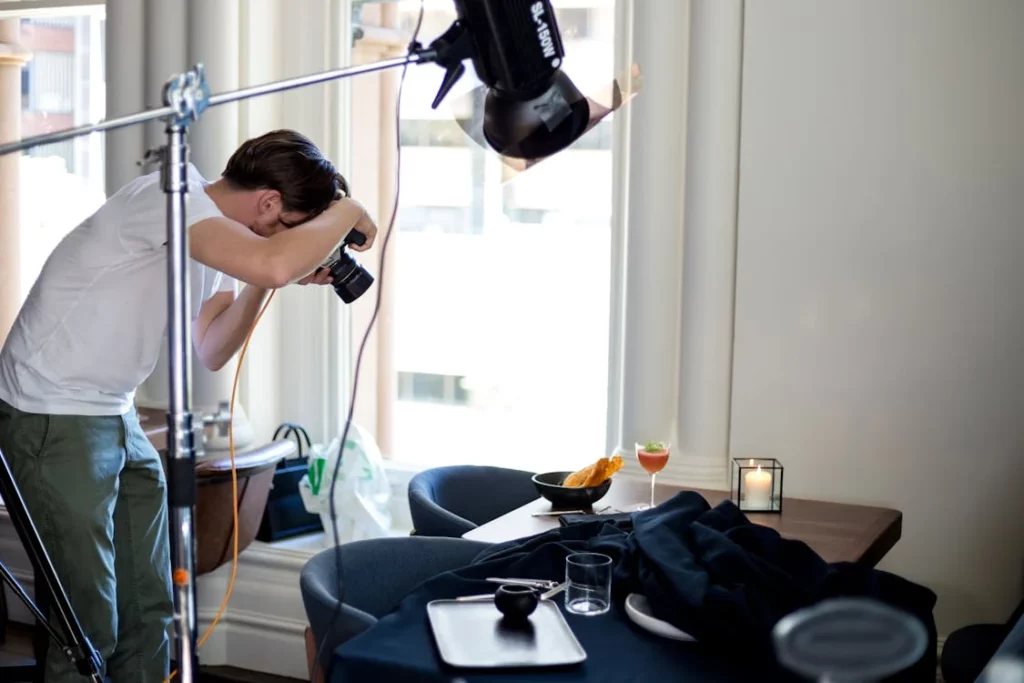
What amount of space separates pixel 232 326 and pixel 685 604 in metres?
1.24

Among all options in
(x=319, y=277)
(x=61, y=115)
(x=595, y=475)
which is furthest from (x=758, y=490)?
(x=61, y=115)

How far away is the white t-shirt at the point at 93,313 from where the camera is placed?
2037 mm

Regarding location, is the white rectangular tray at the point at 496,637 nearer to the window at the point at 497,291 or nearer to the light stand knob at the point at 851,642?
the light stand knob at the point at 851,642

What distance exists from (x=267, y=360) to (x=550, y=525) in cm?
173

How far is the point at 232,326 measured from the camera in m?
2.35

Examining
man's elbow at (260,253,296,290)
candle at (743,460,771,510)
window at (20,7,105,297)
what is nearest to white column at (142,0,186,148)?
window at (20,7,105,297)

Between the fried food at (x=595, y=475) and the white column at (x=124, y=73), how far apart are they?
78.6 inches

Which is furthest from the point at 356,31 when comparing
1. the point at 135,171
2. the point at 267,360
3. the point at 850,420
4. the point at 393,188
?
the point at 850,420

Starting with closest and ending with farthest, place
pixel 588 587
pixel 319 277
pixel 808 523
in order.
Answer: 1. pixel 588 587
2. pixel 319 277
3. pixel 808 523

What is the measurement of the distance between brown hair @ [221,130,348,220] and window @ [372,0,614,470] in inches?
49.0

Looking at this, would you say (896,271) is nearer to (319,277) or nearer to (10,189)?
(319,277)

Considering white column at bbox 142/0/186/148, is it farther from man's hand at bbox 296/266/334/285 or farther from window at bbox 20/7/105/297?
man's hand at bbox 296/266/334/285

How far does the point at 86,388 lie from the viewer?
210 centimetres

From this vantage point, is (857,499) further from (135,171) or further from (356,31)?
(135,171)
